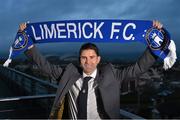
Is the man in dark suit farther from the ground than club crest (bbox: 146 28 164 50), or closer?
closer

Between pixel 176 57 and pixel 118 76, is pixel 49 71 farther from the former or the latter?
pixel 176 57

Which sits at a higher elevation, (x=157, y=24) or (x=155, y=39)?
(x=157, y=24)

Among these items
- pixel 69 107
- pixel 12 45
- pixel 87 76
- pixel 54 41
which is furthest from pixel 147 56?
pixel 12 45

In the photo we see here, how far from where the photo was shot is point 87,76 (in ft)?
14.9

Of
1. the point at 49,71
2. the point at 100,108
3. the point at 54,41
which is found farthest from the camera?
the point at 54,41

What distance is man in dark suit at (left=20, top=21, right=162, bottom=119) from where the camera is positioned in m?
4.43

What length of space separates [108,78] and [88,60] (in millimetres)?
273

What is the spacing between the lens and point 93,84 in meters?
4.48

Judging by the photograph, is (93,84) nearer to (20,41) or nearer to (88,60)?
(88,60)

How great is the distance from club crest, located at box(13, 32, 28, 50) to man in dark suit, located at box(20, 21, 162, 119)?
900mm

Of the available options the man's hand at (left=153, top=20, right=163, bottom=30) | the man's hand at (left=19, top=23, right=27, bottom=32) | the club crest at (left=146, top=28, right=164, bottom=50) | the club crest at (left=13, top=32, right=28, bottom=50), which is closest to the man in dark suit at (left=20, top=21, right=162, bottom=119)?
the club crest at (left=146, top=28, right=164, bottom=50)

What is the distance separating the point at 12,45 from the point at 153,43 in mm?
1822

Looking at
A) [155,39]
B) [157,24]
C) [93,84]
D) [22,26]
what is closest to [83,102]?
[93,84]

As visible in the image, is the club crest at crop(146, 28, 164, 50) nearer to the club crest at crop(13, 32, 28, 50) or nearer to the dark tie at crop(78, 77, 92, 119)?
the dark tie at crop(78, 77, 92, 119)
